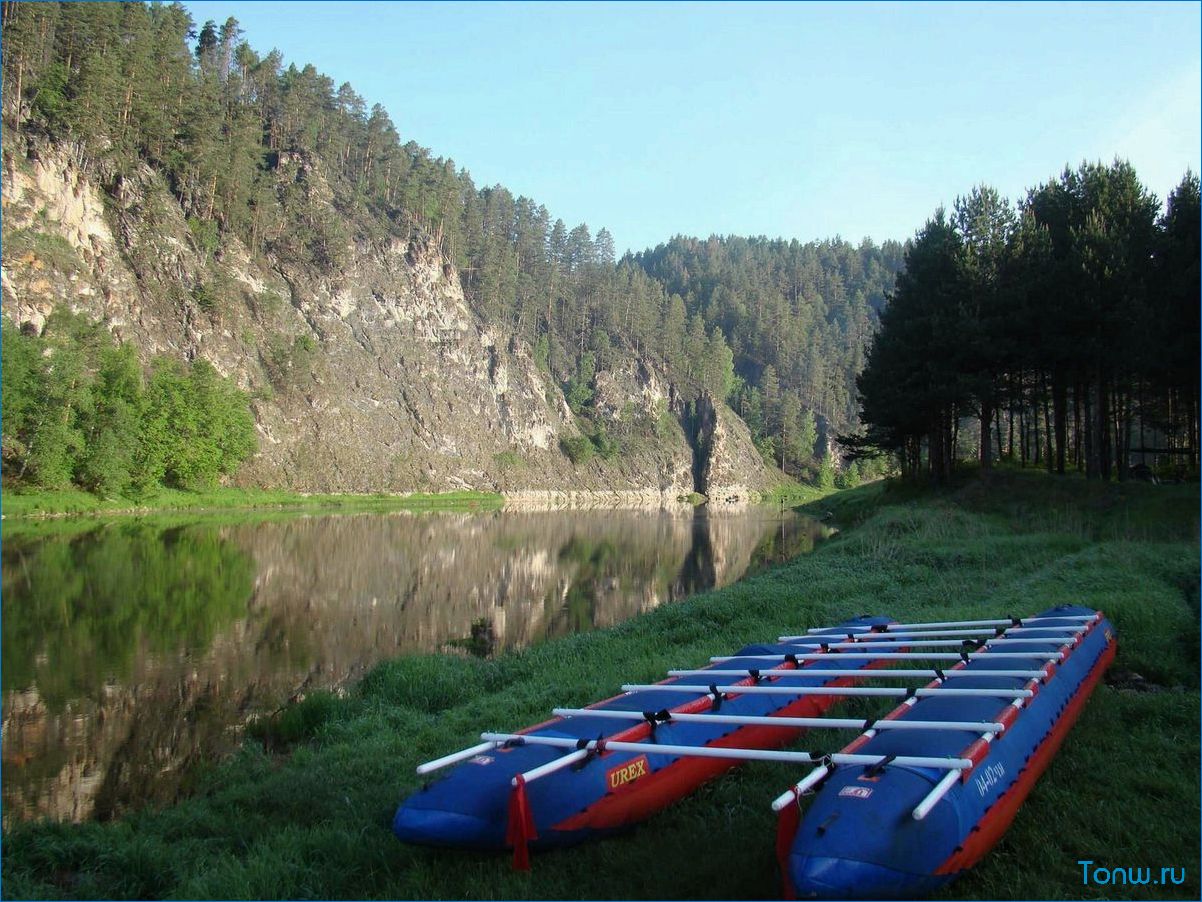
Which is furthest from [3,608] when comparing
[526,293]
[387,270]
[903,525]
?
→ [526,293]

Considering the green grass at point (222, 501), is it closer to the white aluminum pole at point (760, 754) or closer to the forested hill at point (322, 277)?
the forested hill at point (322, 277)

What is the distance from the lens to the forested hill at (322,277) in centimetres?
4894

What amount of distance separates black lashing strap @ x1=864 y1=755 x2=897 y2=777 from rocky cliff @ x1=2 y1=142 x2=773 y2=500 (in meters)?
48.4

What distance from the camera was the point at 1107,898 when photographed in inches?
187

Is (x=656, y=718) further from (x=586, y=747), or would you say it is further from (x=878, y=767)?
(x=878, y=767)

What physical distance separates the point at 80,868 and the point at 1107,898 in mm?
7617

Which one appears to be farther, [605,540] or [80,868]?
[605,540]

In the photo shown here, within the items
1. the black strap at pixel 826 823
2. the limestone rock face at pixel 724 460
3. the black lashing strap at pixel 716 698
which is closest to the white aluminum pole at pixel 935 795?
the black strap at pixel 826 823

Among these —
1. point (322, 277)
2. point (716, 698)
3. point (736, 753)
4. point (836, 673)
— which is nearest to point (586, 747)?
point (736, 753)

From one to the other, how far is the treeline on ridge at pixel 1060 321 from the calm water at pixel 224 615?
912 centimetres

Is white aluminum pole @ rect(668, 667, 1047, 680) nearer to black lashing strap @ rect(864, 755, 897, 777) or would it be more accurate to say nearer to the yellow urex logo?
the yellow urex logo

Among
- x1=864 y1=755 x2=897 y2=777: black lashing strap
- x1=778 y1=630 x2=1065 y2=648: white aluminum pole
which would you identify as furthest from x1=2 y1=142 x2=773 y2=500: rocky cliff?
x1=864 y1=755 x2=897 y2=777: black lashing strap

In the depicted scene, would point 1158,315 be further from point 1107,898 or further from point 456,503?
point 456,503

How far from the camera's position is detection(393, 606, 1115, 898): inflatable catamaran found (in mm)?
4648
